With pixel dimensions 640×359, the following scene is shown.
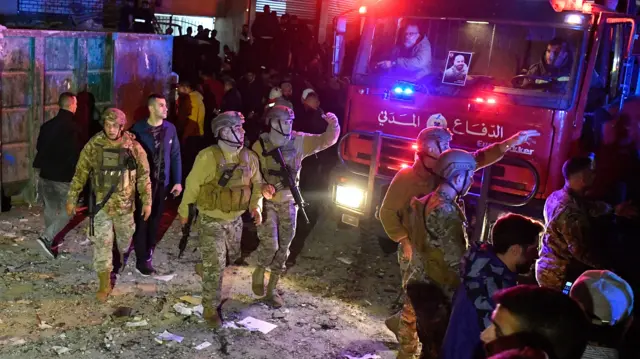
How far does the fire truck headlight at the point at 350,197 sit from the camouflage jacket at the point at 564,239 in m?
2.48

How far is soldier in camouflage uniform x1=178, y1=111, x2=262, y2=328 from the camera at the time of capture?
17.7ft

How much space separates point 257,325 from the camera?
5.73m

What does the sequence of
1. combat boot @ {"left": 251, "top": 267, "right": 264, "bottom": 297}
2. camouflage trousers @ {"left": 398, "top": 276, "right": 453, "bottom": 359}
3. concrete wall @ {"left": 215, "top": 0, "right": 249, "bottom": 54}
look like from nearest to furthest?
camouflage trousers @ {"left": 398, "top": 276, "right": 453, "bottom": 359}, combat boot @ {"left": 251, "top": 267, "right": 264, "bottom": 297}, concrete wall @ {"left": 215, "top": 0, "right": 249, "bottom": 54}

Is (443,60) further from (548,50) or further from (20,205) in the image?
(20,205)

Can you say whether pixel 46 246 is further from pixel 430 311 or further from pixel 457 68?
pixel 457 68

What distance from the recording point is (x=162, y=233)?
8.09 m

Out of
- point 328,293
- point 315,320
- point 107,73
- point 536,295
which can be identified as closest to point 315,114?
point 107,73

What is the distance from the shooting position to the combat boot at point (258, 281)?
6.25 metres

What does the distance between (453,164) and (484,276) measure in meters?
1.12

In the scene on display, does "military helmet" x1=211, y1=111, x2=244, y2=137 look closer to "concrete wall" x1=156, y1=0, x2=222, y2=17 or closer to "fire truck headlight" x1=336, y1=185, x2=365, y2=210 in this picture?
"fire truck headlight" x1=336, y1=185, x2=365, y2=210

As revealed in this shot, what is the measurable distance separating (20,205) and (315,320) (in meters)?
4.89

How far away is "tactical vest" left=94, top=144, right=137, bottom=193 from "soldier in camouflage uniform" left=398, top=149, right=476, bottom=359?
9.20 feet

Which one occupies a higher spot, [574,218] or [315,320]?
[574,218]

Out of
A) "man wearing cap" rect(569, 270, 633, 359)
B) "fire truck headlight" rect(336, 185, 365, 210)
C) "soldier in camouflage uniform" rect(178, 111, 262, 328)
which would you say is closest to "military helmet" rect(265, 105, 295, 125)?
"soldier in camouflage uniform" rect(178, 111, 262, 328)
